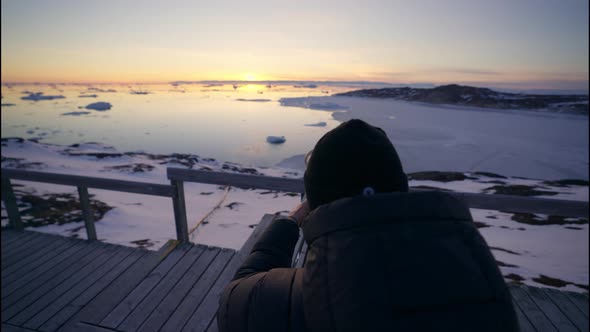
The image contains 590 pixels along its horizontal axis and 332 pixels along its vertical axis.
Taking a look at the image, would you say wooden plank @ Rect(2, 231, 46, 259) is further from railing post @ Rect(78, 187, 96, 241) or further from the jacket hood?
the jacket hood

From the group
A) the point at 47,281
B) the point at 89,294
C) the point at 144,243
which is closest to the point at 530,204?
the point at 89,294

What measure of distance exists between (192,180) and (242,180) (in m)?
0.55

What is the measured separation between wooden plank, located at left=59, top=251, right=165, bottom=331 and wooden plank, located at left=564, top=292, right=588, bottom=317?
355 centimetres

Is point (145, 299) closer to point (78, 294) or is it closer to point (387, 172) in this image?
point (78, 294)

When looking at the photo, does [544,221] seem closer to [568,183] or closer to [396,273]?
[568,183]

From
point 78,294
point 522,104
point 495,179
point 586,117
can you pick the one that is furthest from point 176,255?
point 522,104

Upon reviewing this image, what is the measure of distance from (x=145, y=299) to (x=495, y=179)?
14.9m

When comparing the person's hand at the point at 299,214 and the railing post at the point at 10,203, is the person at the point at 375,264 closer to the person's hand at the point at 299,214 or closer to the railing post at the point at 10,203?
the person's hand at the point at 299,214

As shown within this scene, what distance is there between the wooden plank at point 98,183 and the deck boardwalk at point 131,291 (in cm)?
62

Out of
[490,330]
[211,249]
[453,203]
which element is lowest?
[211,249]

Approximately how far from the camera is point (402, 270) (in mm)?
659

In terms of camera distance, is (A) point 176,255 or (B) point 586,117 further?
(B) point 586,117

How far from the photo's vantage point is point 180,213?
10.1 feet

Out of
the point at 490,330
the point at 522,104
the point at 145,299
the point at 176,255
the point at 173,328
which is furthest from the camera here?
the point at 522,104
